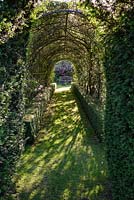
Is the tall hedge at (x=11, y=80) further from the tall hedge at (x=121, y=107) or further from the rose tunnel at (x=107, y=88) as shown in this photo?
the tall hedge at (x=121, y=107)

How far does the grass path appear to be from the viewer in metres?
6.73

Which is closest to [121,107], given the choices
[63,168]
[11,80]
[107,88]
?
[107,88]

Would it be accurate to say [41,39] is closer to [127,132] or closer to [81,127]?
[81,127]

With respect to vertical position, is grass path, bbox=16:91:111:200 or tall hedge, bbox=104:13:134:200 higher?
tall hedge, bbox=104:13:134:200

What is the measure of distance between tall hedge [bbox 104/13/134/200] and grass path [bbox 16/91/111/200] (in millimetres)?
1103

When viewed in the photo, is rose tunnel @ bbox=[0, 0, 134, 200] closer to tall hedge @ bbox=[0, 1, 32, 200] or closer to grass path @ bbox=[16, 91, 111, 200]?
tall hedge @ bbox=[0, 1, 32, 200]

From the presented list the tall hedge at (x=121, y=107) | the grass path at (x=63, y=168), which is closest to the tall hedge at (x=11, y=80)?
the grass path at (x=63, y=168)

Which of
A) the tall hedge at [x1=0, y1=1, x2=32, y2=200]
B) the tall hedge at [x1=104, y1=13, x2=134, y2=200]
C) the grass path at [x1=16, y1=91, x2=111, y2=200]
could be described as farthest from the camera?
the grass path at [x1=16, y1=91, x2=111, y2=200]

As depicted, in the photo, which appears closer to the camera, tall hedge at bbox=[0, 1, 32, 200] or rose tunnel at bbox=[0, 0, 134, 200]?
rose tunnel at bbox=[0, 0, 134, 200]

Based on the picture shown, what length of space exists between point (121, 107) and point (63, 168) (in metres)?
3.38

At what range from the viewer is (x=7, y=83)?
5.59m

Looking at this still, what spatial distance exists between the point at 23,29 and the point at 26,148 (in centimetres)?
441

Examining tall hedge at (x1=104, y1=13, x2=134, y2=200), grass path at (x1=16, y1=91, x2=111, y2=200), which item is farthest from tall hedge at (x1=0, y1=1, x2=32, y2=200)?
tall hedge at (x1=104, y1=13, x2=134, y2=200)

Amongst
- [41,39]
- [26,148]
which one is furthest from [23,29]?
[41,39]
